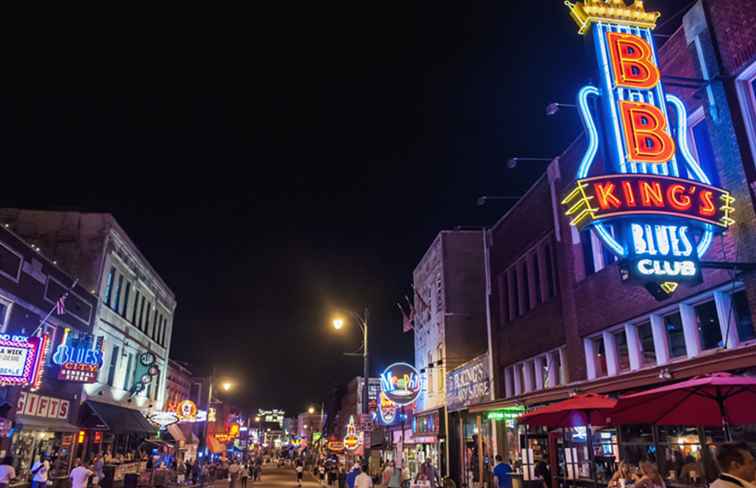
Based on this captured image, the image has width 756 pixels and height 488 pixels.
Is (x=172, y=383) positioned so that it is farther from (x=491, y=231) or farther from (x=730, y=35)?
(x=730, y=35)

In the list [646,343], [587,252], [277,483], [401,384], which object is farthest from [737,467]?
[277,483]

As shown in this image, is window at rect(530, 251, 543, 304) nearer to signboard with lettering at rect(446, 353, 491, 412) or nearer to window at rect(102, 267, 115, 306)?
signboard with lettering at rect(446, 353, 491, 412)

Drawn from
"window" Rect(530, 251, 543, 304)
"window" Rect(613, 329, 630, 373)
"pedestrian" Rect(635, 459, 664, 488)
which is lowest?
"pedestrian" Rect(635, 459, 664, 488)

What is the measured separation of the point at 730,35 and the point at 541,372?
1275 cm

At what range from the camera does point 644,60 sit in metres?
13.9

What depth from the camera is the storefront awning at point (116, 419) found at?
27531 millimetres

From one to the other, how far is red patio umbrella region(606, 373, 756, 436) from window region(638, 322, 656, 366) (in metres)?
5.31

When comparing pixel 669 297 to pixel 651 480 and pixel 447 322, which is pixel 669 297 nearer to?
pixel 651 480

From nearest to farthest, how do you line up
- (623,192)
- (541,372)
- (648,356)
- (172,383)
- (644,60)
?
(623,192) < (644,60) < (648,356) < (541,372) < (172,383)

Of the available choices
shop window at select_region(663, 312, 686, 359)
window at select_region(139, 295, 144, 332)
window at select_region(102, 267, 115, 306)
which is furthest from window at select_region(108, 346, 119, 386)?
shop window at select_region(663, 312, 686, 359)

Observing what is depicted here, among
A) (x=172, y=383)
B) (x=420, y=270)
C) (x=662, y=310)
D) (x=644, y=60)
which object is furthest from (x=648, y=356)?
(x=172, y=383)

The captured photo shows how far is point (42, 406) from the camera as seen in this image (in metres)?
23.5

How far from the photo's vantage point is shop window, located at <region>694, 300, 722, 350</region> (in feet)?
41.7

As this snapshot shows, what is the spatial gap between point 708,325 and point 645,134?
4577 mm
